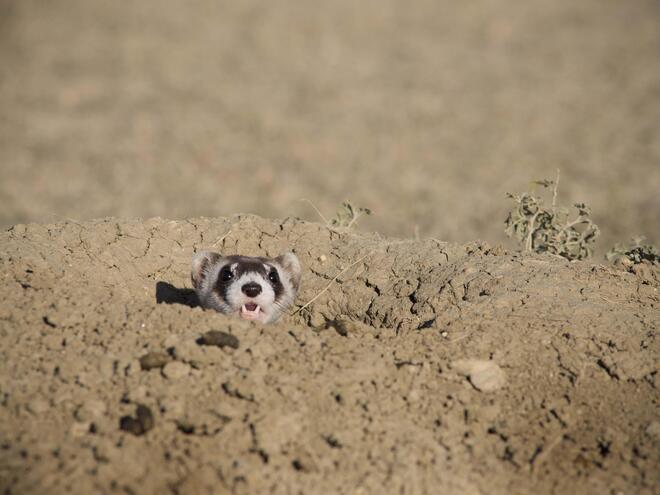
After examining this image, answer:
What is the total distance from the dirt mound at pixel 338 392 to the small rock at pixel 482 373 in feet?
0.04

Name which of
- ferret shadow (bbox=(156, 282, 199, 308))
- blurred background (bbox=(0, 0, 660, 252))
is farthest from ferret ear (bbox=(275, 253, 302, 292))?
blurred background (bbox=(0, 0, 660, 252))

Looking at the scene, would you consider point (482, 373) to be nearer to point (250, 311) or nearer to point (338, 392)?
point (338, 392)

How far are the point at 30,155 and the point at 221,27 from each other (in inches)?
305

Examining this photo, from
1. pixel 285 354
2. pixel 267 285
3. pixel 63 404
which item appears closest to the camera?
pixel 63 404

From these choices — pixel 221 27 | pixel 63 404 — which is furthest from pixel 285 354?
pixel 221 27

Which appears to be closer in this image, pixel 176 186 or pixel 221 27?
pixel 176 186

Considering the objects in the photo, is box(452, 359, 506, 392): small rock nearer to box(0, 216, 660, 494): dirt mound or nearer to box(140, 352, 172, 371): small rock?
box(0, 216, 660, 494): dirt mound

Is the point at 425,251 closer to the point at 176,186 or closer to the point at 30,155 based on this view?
the point at 176,186

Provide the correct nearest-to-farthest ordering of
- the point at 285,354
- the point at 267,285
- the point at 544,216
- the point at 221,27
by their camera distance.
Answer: the point at 285,354 < the point at 267,285 < the point at 544,216 < the point at 221,27

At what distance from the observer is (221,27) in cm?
1933

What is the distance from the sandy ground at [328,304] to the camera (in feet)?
12.3

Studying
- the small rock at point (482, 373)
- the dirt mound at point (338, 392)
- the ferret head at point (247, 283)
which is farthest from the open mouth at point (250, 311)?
the small rock at point (482, 373)

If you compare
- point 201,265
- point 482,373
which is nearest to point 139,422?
point 482,373

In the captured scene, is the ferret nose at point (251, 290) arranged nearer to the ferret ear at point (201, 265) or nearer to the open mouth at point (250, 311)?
the open mouth at point (250, 311)
